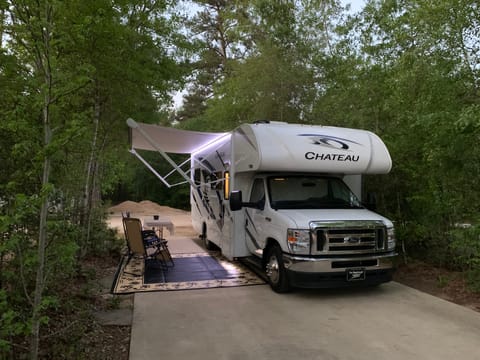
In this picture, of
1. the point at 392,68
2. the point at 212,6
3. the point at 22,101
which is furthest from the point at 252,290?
the point at 212,6

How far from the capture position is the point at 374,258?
19.7 ft

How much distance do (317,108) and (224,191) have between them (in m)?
4.45

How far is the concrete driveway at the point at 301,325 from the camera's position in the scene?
4113 millimetres

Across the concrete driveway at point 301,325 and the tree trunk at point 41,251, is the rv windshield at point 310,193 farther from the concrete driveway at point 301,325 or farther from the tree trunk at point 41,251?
the tree trunk at point 41,251

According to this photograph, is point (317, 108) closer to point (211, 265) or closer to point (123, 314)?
point (211, 265)

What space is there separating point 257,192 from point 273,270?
1518 mm

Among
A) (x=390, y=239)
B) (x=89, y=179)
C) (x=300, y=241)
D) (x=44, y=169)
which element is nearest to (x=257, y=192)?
(x=300, y=241)

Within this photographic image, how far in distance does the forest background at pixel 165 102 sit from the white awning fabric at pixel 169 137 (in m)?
0.46

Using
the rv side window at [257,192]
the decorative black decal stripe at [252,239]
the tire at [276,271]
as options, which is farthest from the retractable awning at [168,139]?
the tire at [276,271]

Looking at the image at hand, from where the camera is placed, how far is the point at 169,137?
337 inches

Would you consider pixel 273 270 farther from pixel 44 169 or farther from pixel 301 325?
pixel 44 169

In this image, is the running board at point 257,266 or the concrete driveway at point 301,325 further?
the running board at point 257,266

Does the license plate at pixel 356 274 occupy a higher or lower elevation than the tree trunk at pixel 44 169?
lower

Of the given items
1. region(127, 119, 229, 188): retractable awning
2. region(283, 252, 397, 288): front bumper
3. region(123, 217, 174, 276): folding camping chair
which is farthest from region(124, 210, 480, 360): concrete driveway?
region(127, 119, 229, 188): retractable awning
